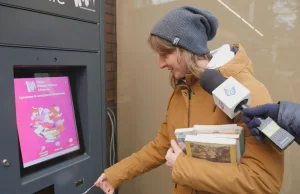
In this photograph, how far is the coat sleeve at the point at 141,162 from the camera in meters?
1.50

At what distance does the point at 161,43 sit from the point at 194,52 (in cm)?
16

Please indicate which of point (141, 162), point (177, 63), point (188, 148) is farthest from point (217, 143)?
point (141, 162)

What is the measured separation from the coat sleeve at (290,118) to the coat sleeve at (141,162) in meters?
0.72

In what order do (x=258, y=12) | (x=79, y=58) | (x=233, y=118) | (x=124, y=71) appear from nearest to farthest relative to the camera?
1. (x=233, y=118)
2. (x=79, y=58)
3. (x=258, y=12)
4. (x=124, y=71)

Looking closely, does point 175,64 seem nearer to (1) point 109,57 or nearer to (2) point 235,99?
(2) point 235,99

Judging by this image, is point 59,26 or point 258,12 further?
point 258,12

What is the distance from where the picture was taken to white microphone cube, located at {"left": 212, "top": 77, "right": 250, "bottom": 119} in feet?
3.16

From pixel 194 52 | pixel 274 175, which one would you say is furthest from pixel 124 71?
pixel 274 175

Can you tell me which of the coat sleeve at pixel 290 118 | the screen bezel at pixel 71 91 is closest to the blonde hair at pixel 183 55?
the coat sleeve at pixel 290 118

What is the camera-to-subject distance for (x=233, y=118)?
109 centimetres

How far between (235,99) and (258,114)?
0.31 ft

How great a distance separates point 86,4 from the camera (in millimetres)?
1472

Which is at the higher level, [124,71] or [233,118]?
[124,71]

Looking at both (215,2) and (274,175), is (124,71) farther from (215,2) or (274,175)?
(274,175)
